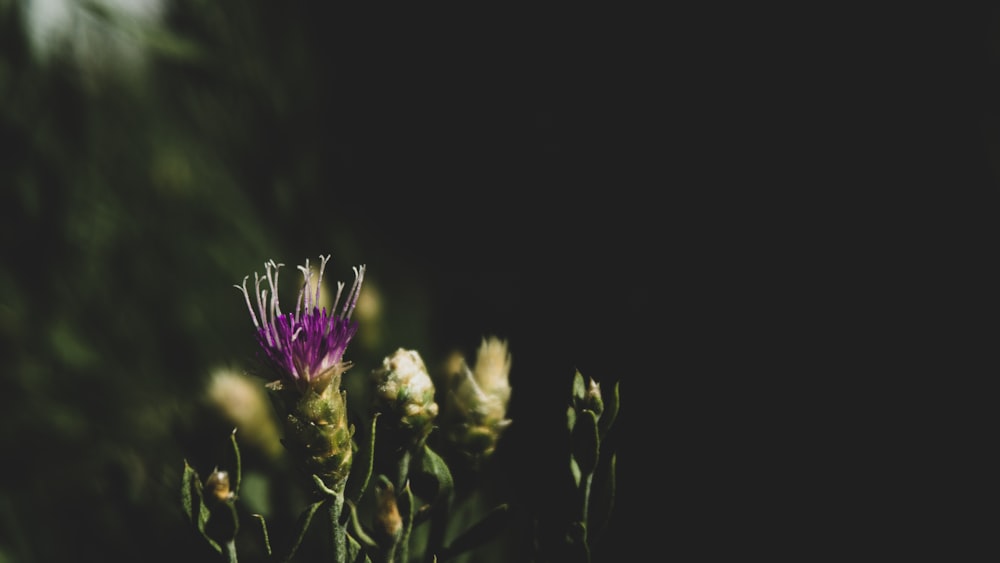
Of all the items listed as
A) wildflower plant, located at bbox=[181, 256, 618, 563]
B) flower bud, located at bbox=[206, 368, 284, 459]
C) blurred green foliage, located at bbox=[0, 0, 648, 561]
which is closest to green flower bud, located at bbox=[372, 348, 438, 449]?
wildflower plant, located at bbox=[181, 256, 618, 563]

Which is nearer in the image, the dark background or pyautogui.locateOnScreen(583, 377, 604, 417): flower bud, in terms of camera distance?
pyautogui.locateOnScreen(583, 377, 604, 417): flower bud

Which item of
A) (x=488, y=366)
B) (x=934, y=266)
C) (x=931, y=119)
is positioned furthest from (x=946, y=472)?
(x=488, y=366)

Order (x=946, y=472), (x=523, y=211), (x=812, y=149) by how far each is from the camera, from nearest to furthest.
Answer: (x=946, y=472) → (x=812, y=149) → (x=523, y=211)

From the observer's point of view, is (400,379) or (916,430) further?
(916,430)

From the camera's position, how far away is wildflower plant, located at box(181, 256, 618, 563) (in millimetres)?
341

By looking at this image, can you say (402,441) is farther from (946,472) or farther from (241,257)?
(241,257)

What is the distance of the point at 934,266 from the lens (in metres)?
0.67

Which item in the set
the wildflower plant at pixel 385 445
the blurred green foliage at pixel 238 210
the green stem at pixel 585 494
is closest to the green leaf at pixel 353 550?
the wildflower plant at pixel 385 445

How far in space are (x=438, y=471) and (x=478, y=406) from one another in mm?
37

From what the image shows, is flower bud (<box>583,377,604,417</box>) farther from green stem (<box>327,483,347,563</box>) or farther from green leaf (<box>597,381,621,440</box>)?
green stem (<box>327,483,347,563</box>)

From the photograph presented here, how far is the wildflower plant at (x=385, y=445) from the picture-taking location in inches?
13.4

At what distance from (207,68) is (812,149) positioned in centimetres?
71

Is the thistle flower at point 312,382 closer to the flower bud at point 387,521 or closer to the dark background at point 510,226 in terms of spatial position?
the flower bud at point 387,521

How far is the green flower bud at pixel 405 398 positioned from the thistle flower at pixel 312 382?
0.02 m
